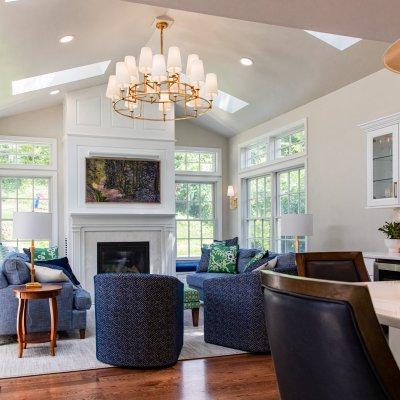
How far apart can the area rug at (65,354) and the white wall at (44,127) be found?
3451mm

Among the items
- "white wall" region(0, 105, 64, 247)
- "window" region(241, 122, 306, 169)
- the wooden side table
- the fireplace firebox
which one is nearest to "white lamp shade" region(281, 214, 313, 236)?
"window" region(241, 122, 306, 169)

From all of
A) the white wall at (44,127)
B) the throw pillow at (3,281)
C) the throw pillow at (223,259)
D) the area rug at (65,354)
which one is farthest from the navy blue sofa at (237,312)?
the white wall at (44,127)

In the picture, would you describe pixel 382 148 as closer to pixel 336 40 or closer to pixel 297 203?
pixel 336 40

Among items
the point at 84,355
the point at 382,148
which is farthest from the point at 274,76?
the point at 84,355

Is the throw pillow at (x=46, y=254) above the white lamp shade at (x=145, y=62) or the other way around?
the other way around

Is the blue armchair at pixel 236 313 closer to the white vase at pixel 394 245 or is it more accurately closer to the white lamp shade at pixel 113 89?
the white vase at pixel 394 245

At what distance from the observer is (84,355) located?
4.30 metres

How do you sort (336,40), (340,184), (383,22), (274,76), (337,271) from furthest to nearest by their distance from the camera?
(274,76)
(340,184)
(336,40)
(383,22)
(337,271)

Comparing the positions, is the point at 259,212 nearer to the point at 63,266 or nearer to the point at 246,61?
the point at 246,61

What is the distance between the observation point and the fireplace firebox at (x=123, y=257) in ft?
25.3

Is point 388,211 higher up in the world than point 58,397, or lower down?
higher up

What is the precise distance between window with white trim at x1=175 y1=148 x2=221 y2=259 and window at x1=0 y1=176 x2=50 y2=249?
7.72 feet

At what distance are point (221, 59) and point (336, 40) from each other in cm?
176

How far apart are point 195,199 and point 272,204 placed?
6.06ft
